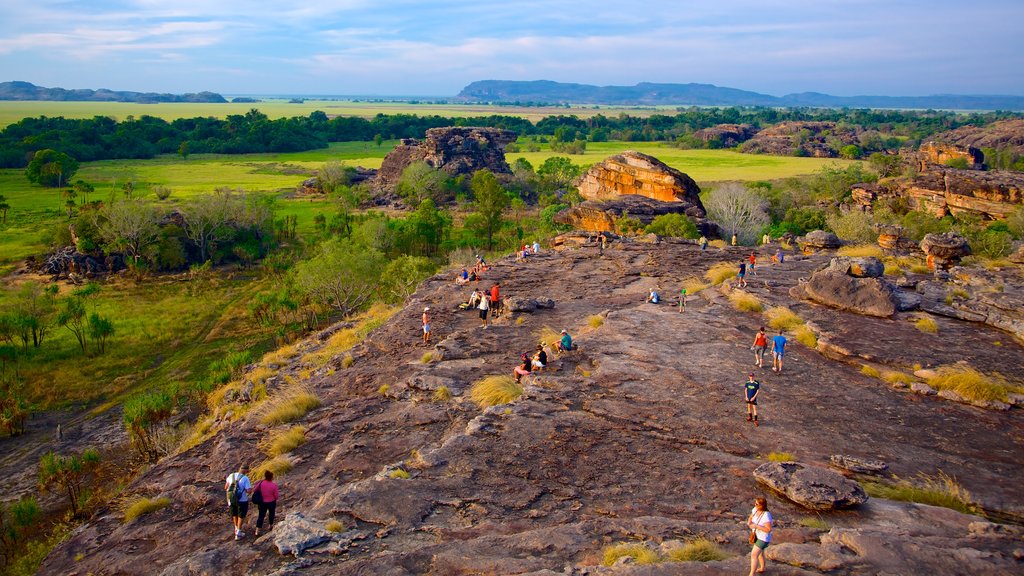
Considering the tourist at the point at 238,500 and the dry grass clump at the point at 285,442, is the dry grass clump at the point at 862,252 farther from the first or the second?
the tourist at the point at 238,500

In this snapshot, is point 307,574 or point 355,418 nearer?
point 307,574

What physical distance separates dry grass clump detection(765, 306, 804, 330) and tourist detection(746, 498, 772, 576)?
11792 millimetres

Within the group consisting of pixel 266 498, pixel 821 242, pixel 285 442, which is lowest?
pixel 285 442

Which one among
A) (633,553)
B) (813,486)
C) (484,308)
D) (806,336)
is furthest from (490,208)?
(633,553)

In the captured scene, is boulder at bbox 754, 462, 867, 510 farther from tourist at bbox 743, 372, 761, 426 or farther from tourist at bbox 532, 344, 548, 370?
tourist at bbox 532, 344, 548, 370

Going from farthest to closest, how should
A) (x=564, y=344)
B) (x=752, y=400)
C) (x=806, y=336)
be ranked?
(x=806, y=336), (x=564, y=344), (x=752, y=400)

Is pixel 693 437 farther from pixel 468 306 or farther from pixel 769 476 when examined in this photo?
pixel 468 306

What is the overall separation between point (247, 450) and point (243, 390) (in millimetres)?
6936

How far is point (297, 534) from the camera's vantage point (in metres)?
11.5

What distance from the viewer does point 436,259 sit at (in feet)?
186

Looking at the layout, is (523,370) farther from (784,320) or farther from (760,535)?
(784,320)

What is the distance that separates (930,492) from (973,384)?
5.48 m

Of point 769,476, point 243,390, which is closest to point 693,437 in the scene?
point 769,476

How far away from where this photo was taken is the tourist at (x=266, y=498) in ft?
40.6
